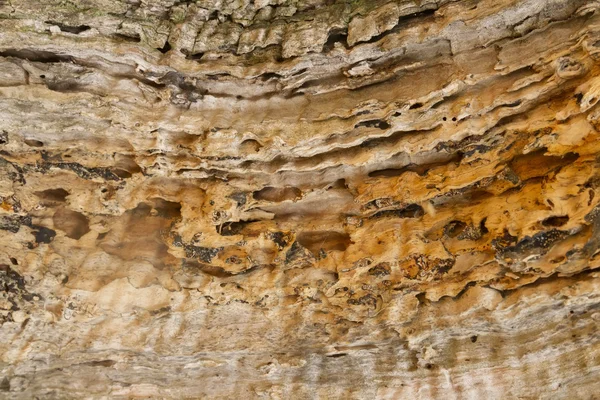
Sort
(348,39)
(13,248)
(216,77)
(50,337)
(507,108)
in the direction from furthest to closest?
(50,337) < (13,248) < (216,77) < (348,39) < (507,108)

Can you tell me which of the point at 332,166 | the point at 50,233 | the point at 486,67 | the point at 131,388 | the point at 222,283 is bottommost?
the point at 131,388

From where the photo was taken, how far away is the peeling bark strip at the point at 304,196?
9.16 ft

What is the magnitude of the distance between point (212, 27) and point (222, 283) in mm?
1824

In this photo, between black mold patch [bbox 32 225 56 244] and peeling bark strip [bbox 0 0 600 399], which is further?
black mold patch [bbox 32 225 56 244]

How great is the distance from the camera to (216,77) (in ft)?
10.3

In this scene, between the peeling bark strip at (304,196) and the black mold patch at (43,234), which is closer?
the peeling bark strip at (304,196)

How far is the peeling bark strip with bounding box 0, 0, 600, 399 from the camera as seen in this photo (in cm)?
279

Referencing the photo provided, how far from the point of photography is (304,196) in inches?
126

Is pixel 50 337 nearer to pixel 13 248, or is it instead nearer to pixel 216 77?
pixel 13 248

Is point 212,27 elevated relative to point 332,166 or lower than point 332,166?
elevated

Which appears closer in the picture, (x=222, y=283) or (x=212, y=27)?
(x=212, y=27)

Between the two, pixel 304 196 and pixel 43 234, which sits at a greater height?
pixel 304 196

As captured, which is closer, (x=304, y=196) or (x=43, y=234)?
(x=304, y=196)

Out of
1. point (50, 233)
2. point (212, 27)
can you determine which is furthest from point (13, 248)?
point (212, 27)
